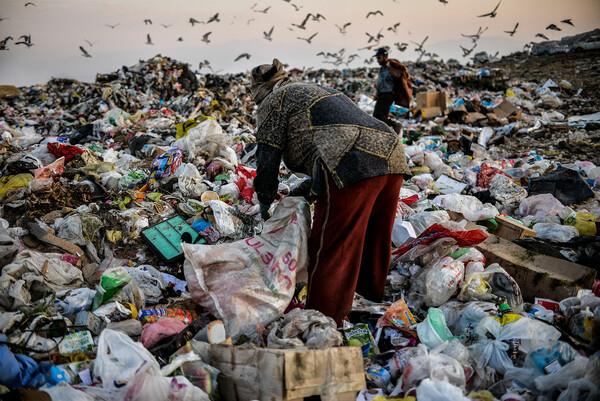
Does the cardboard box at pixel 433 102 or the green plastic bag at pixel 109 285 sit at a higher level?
the cardboard box at pixel 433 102

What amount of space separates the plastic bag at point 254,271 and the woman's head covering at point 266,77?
2.30 feet

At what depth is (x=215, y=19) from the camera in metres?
9.27

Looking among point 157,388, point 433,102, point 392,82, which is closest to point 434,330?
point 157,388

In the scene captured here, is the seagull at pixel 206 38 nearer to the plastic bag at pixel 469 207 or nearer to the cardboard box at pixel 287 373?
the plastic bag at pixel 469 207

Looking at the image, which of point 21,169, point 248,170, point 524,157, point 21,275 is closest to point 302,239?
point 21,275

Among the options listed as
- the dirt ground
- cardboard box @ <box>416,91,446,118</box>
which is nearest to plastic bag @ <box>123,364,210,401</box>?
the dirt ground

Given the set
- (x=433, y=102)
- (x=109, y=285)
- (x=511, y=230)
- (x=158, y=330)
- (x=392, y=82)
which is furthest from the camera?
(x=433, y=102)

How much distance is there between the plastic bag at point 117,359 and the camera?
5.07 ft

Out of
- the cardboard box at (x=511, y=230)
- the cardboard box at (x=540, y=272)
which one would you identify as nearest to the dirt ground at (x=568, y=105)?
the cardboard box at (x=511, y=230)

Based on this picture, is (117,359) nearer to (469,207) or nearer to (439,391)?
(439,391)

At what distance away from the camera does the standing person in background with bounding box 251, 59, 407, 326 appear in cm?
191

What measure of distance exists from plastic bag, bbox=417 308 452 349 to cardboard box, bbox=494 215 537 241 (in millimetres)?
1467

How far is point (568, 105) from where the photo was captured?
8.87 m

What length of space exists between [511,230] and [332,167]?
6.68 ft
